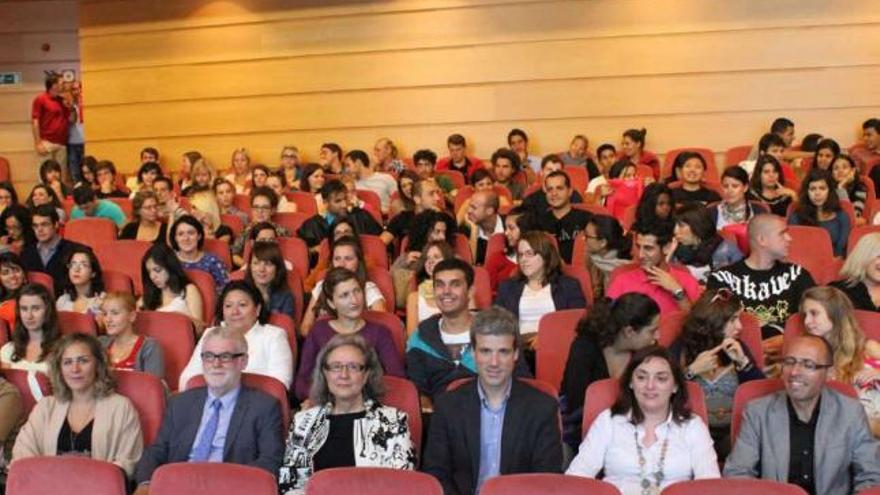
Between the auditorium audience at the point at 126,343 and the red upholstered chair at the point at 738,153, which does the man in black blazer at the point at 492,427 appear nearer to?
the auditorium audience at the point at 126,343

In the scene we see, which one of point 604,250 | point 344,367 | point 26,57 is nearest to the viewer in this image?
point 344,367

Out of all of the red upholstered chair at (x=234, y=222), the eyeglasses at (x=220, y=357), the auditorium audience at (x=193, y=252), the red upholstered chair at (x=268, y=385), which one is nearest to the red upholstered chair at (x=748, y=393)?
the red upholstered chair at (x=268, y=385)

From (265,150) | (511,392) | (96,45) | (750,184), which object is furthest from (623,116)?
(511,392)

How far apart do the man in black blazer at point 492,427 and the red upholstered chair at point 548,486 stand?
26.5 inches

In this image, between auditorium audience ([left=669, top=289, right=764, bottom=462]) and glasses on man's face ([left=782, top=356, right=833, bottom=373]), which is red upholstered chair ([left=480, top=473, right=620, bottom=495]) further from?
auditorium audience ([left=669, top=289, right=764, bottom=462])

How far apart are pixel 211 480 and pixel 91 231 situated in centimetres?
450

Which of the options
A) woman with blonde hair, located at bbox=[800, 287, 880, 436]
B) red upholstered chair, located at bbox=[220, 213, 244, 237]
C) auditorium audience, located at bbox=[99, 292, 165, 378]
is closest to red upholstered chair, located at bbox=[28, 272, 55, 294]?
auditorium audience, located at bbox=[99, 292, 165, 378]

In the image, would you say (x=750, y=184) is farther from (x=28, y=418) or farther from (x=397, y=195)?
(x=28, y=418)

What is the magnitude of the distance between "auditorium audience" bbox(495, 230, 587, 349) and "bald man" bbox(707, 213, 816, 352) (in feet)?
2.00

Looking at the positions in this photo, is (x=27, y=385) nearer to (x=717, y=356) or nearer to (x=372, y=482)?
(x=372, y=482)

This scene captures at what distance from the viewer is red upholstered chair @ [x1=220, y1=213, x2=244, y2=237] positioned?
7.24 meters

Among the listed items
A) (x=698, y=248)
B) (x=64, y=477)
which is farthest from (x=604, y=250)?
(x=64, y=477)

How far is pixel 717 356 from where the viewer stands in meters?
3.94

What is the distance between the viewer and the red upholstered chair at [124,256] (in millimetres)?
6266
